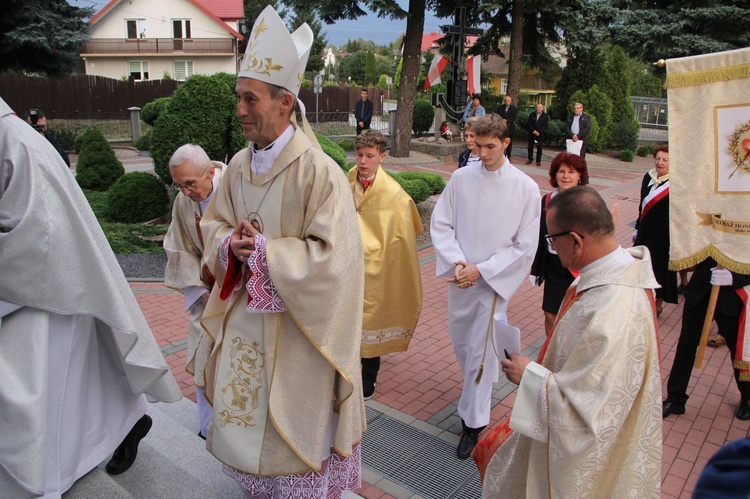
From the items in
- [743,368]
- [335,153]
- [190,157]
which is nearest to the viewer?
[190,157]

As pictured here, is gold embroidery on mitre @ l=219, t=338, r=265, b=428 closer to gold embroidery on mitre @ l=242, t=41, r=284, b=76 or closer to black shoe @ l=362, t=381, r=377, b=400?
gold embroidery on mitre @ l=242, t=41, r=284, b=76

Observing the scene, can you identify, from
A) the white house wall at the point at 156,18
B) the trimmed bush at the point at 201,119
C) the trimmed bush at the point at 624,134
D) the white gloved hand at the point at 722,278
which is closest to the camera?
the white gloved hand at the point at 722,278

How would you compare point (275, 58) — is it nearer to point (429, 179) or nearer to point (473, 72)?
point (429, 179)

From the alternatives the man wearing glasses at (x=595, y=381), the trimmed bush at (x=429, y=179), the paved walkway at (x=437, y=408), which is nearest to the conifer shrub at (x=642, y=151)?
the trimmed bush at (x=429, y=179)

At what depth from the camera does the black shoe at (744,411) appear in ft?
15.3

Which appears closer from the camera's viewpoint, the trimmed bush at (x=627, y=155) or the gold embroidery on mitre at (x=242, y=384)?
the gold embroidery on mitre at (x=242, y=384)

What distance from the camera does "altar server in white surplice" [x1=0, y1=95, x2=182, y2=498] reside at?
2.55m

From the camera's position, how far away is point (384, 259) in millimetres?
4672

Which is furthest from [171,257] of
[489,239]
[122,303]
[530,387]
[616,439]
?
[616,439]

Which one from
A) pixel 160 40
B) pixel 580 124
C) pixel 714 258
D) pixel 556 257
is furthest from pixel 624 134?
pixel 160 40

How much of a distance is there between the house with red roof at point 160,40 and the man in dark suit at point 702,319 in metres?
44.7

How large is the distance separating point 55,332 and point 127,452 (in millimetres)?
948

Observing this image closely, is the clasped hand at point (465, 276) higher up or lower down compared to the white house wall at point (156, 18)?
lower down

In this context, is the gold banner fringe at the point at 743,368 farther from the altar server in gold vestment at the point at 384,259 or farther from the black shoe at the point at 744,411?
the altar server in gold vestment at the point at 384,259
